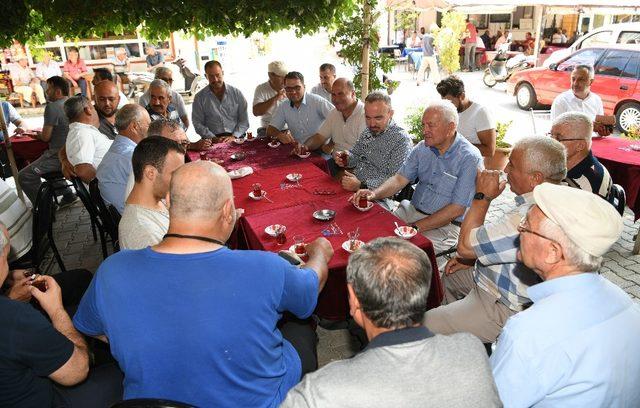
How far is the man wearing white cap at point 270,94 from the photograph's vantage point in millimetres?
7156

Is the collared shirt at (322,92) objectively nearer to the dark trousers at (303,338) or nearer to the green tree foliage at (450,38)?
the dark trousers at (303,338)

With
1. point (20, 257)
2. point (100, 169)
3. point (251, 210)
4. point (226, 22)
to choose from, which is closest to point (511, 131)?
point (226, 22)

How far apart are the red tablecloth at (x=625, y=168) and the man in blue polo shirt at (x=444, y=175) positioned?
2089 mm

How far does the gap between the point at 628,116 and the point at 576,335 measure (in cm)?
1015

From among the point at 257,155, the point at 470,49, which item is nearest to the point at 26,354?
the point at 257,155

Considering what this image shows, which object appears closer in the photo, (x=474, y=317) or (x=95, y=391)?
(x=95, y=391)

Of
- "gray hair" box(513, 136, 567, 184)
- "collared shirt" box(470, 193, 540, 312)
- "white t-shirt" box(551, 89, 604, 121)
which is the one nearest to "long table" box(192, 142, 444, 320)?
"collared shirt" box(470, 193, 540, 312)

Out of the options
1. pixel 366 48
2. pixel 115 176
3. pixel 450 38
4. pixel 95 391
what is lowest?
pixel 95 391

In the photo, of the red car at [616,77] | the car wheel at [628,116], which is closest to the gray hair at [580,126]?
the red car at [616,77]

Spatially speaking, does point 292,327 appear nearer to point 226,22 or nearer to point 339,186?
point 339,186

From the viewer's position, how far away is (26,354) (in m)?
1.87

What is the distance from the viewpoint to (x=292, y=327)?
276cm

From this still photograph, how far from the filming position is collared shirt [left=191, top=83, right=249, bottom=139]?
23.7 feet

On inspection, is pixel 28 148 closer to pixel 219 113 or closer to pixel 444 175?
pixel 219 113
